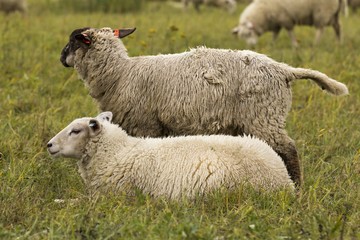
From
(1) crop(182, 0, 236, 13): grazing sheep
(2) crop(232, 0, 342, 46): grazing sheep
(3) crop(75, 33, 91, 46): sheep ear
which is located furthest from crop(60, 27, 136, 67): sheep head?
(1) crop(182, 0, 236, 13): grazing sheep

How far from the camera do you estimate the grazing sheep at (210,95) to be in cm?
554

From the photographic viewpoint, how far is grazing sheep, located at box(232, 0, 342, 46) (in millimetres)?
11930

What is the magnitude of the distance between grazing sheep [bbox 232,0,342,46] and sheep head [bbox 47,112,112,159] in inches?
272

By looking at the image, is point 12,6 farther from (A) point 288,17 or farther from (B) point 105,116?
(B) point 105,116

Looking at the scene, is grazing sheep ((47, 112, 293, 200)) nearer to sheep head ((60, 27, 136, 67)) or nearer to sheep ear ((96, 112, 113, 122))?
sheep ear ((96, 112, 113, 122))

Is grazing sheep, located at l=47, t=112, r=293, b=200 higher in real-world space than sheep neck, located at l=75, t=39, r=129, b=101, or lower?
lower

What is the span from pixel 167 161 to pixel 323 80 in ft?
5.23

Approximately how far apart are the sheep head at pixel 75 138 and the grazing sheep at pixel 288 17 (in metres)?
6.91

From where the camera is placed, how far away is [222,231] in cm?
417

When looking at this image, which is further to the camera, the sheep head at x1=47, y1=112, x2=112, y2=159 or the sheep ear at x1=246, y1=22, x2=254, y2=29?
the sheep ear at x1=246, y1=22, x2=254, y2=29

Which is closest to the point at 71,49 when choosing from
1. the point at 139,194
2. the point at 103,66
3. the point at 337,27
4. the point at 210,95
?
the point at 103,66

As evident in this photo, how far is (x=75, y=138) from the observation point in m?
5.25

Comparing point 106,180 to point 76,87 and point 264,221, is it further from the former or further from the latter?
point 76,87

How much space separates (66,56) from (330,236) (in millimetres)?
3101
